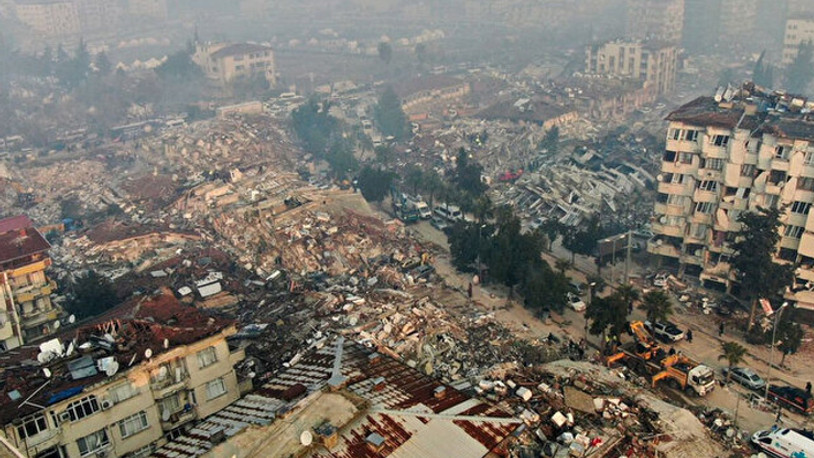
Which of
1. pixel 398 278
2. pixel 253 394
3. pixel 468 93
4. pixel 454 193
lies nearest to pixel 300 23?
pixel 468 93

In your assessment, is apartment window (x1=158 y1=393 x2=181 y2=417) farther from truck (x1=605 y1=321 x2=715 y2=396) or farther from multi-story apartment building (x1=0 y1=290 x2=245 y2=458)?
truck (x1=605 y1=321 x2=715 y2=396)

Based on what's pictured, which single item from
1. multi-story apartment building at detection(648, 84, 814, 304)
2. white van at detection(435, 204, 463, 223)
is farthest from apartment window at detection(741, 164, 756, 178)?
white van at detection(435, 204, 463, 223)

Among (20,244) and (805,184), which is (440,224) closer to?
(805,184)

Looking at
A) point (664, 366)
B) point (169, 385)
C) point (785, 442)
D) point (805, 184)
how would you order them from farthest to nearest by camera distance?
1. point (805, 184)
2. point (664, 366)
3. point (785, 442)
4. point (169, 385)

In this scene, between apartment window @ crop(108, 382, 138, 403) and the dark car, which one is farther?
the dark car

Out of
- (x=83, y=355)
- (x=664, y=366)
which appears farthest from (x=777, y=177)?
(x=83, y=355)
